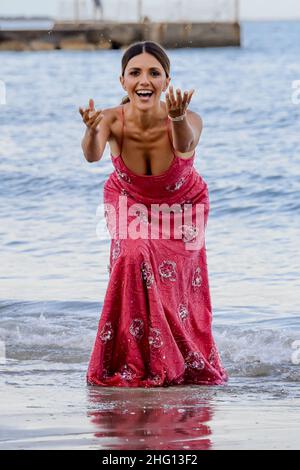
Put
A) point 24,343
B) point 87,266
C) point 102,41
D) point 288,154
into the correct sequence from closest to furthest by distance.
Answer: point 24,343
point 87,266
point 288,154
point 102,41

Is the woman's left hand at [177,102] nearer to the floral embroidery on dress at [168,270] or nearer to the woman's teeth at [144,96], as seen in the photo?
the woman's teeth at [144,96]

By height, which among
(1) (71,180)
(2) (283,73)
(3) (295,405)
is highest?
(2) (283,73)

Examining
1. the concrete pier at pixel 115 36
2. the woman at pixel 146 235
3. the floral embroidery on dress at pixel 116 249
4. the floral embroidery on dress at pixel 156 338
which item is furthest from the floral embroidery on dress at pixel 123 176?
the concrete pier at pixel 115 36

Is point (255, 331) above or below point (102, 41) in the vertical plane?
below

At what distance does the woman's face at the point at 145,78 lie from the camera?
5992 millimetres

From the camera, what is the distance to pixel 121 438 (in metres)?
4.86

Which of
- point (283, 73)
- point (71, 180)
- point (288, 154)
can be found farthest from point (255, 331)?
point (283, 73)

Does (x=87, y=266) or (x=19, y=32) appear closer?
(x=87, y=266)

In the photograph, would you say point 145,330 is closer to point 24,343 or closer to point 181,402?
point 181,402

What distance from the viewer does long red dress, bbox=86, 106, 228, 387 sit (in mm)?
6012

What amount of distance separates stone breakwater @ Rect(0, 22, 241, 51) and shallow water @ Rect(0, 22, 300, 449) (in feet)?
105

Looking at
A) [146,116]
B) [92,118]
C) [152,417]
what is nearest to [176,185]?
[146,116]

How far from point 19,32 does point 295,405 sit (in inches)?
2087

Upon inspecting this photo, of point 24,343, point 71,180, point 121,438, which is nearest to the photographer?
point 121,438
